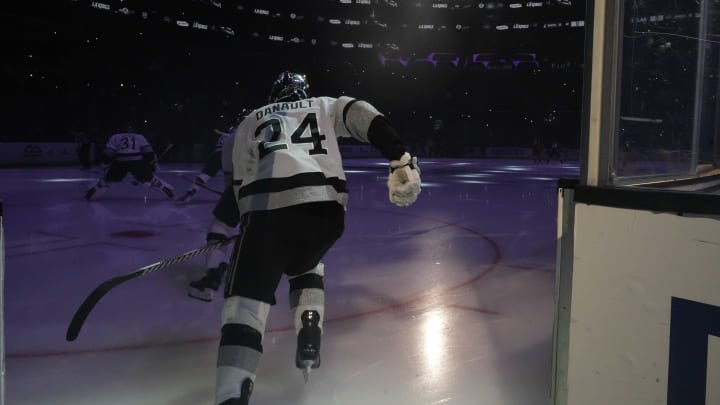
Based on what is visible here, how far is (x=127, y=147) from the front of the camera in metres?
8.70

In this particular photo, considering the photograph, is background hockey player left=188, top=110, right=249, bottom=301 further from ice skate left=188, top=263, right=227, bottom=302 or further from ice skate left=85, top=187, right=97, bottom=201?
ice skate left=85, top=187, right=97, bottom=201

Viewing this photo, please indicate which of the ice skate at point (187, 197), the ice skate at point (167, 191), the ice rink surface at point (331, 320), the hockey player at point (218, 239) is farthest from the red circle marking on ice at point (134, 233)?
the ice skate at point (167, 191)

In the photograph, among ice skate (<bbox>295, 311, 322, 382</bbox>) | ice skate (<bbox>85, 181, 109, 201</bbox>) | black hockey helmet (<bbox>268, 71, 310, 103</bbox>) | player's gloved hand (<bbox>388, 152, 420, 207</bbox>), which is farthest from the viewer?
ice skate (<bbox>85, 181, 109, 201</bbox>)

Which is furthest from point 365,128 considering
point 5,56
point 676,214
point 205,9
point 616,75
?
point 205,9

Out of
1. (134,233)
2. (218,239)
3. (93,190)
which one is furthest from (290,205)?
(93,190)

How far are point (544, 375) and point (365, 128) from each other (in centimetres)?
122

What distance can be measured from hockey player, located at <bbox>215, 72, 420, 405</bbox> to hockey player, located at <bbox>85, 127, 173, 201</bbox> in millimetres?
7082

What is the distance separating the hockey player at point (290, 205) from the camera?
5.99ft

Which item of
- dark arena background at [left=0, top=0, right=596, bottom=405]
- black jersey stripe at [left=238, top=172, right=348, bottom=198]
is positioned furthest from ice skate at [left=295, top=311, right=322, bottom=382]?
black jersey stripe at [left=238, top=172, right=348, bottom=198]

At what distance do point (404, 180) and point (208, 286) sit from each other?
198cm

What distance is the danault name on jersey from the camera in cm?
221

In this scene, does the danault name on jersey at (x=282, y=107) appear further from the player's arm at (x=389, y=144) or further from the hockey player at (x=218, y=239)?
the hockey player at (x=218, y=239)

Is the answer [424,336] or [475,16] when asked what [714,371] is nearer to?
[424,336]

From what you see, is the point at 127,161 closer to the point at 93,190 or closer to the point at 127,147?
the point at 127,147
